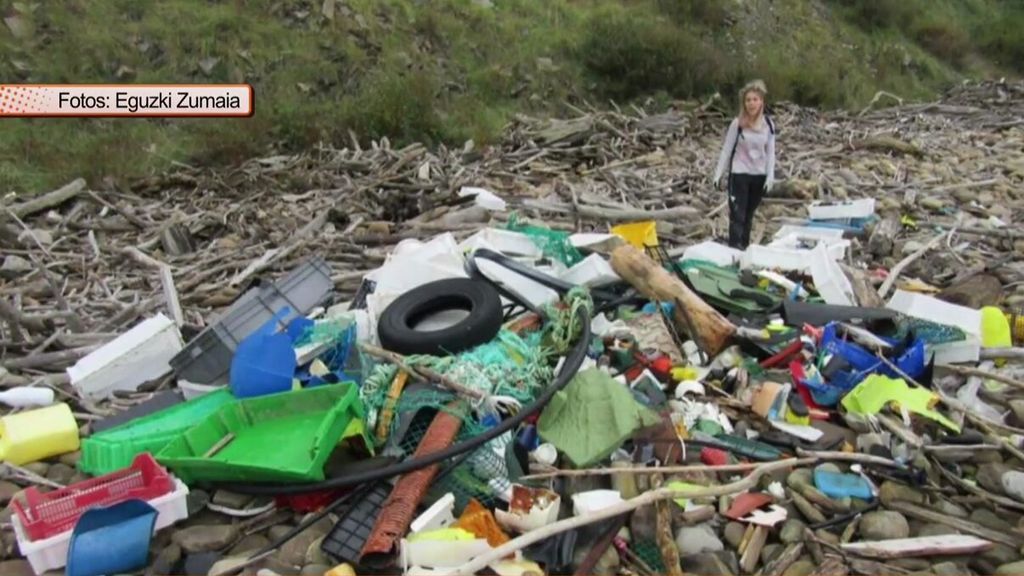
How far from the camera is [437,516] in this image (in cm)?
346

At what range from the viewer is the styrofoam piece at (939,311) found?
507cm

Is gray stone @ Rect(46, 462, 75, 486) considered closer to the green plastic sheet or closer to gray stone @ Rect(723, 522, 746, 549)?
the green plastic sheet

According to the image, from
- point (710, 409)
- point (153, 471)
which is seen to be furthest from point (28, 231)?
point (710, 409)

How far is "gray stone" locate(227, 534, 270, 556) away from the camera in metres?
3.49

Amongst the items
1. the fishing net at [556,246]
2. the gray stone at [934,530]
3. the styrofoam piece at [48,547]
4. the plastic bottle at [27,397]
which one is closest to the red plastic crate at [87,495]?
the styrofoam piece at [48,547]

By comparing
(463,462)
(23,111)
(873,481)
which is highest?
(23,111)

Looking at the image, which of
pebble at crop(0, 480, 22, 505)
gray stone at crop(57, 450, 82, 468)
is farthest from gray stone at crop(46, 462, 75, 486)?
pebble at crop(0, 480, 22, 505)

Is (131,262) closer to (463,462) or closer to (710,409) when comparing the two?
(463,462)

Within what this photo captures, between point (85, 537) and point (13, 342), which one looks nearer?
point (85, 537)

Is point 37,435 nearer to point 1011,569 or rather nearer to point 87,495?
point 87,495

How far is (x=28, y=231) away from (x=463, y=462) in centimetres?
576

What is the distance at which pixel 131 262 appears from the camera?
718 centimetres

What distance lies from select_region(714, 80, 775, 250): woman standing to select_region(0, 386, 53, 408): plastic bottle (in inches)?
213

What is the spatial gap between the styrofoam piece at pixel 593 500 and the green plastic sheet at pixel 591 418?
8.0 inches
